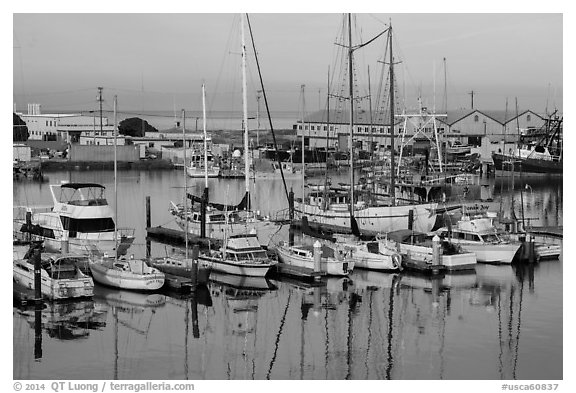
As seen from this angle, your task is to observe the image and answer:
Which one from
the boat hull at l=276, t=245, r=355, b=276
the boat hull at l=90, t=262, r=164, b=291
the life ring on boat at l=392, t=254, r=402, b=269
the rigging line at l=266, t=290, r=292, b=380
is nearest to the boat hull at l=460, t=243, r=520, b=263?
the life ring on boat at l=392, t=254, r=402, b=269

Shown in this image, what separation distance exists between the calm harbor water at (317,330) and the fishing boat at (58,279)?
462 mm

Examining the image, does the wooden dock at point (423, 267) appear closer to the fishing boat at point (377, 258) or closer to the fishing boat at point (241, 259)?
the fishing boat at point (377, 258)

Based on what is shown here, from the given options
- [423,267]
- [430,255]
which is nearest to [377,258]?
[423,267]

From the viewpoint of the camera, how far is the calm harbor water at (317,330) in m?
19.3

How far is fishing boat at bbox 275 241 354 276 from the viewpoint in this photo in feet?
92.2

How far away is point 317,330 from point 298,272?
565cm

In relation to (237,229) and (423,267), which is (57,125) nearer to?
(237,229)

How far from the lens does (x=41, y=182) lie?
62.9m

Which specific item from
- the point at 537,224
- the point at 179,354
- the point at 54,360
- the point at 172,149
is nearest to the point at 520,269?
the point at 537,224

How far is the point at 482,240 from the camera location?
3072cm

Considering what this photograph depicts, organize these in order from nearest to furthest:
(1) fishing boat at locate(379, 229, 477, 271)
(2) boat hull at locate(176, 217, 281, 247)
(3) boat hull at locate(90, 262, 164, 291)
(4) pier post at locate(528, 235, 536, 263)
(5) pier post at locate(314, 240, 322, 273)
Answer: (3) boat hull at locate(90, 262, 164, 291), (5) pier post at locate(314, 240, 322, 273), (1) fishing boat at locate(379, 229, 477, 271), (4) pier post at locate(528, 235, 536, 263), (2) boat hull at locate(176, 217, 281, 247)

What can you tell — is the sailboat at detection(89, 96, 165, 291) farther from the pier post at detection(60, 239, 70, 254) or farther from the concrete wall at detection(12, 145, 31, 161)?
the concrete wall at detection(12, 145, 31, 161)

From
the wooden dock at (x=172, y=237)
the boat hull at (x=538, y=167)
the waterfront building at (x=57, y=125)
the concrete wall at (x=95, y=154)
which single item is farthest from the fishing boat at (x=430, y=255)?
the waterfront building at (x=57, y=125)

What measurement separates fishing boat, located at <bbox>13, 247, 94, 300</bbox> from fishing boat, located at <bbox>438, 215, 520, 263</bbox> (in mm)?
12426
